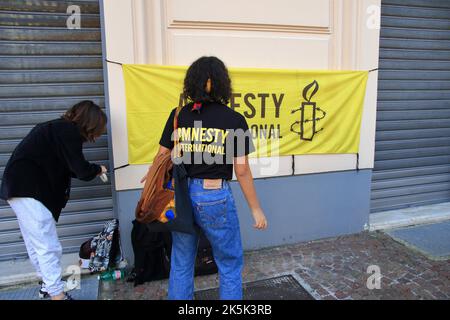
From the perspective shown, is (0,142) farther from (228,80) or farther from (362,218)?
(362,218)

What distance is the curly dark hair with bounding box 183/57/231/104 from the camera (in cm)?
228

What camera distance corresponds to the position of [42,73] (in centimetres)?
354

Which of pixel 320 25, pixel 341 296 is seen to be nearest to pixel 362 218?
pixel 341 296

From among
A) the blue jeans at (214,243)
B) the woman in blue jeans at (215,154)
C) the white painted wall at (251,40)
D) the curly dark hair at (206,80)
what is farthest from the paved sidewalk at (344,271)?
the curly dark hair at (206,80)

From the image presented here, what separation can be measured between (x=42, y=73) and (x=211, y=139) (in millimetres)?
2306

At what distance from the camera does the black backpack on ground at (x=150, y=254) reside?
3.32 m

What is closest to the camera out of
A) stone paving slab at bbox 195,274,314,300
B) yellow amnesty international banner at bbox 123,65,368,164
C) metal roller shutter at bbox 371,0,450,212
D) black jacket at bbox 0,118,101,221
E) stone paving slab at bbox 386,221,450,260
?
black jacket at bbox 0,118,101,221

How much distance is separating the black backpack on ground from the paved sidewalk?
86 mm

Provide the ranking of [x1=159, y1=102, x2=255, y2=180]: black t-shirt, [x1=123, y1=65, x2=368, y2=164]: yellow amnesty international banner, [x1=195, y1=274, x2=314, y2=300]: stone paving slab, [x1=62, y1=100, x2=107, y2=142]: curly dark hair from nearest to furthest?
[x1=159, y1=102, x2=255, y2=180]: black t-shirt → [x1=62, y1=100, x2=107, y2=142]: curly dark hair → [x1=195, y1=274, x2=314, y2=300]: stone paving slab → [x1=123, y1=65, x2=368, y2=164]: yellow amnesty international banner

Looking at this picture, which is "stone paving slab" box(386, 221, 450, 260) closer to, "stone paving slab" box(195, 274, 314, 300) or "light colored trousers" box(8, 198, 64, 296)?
"stone paving slab" box(195, 274, 314, 300)

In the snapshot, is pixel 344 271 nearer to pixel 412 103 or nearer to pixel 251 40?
pixel 251 40

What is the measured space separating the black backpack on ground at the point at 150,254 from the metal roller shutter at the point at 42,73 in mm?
900

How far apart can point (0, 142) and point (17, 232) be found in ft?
3.18

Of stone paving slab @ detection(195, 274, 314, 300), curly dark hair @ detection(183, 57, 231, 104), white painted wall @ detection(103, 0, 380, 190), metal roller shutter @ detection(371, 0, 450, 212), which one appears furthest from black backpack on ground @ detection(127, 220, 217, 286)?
metal roller shutter @ detection(371, 0, 450, 212)
